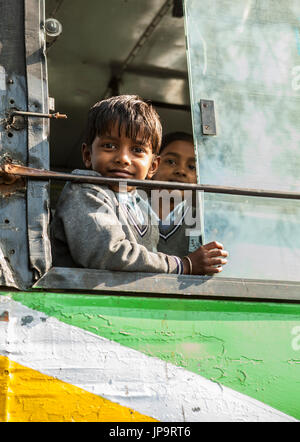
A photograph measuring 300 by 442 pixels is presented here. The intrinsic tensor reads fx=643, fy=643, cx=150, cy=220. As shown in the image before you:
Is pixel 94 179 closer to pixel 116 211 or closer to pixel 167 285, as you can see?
pixel 116 211

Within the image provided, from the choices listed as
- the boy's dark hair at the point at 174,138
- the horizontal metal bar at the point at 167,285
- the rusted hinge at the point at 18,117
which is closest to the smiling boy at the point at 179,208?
the boy's dark hair at the point at 174,138

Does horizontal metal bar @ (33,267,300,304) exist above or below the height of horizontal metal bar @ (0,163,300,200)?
below

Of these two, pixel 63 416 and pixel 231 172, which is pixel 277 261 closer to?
pixel 231 172

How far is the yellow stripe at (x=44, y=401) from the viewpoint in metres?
1.83

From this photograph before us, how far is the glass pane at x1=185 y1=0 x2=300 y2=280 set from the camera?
237 centimetres

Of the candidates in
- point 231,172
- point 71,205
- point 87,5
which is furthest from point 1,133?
point 87,5

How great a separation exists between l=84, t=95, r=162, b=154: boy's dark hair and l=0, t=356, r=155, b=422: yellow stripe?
103 cm

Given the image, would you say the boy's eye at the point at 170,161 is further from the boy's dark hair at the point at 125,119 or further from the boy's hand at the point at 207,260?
the boy's hand at the point at 207,260

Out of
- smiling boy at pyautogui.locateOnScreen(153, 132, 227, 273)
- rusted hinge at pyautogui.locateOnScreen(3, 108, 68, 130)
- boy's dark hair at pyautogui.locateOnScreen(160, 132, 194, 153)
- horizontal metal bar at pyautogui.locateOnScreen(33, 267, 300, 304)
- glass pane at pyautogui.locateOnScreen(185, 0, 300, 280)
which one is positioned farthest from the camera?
boy's dark hair at pyautogui.locateOnScreen(160, 132, 194, 153)

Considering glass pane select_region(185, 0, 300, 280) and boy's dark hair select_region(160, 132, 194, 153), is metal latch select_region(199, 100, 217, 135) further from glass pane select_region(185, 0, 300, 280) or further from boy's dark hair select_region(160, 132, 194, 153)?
boy's dark hair select_region(160, 132, 194, 153)

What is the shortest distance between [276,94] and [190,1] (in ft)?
1.66

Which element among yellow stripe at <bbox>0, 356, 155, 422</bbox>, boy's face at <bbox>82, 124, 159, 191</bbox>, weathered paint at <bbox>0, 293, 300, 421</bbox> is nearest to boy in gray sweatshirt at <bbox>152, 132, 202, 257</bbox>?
boy's face at <bbox>82, 124, 159, 191</bbox>

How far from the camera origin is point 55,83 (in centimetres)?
539

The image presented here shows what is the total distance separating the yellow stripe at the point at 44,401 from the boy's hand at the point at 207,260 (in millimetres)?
546
